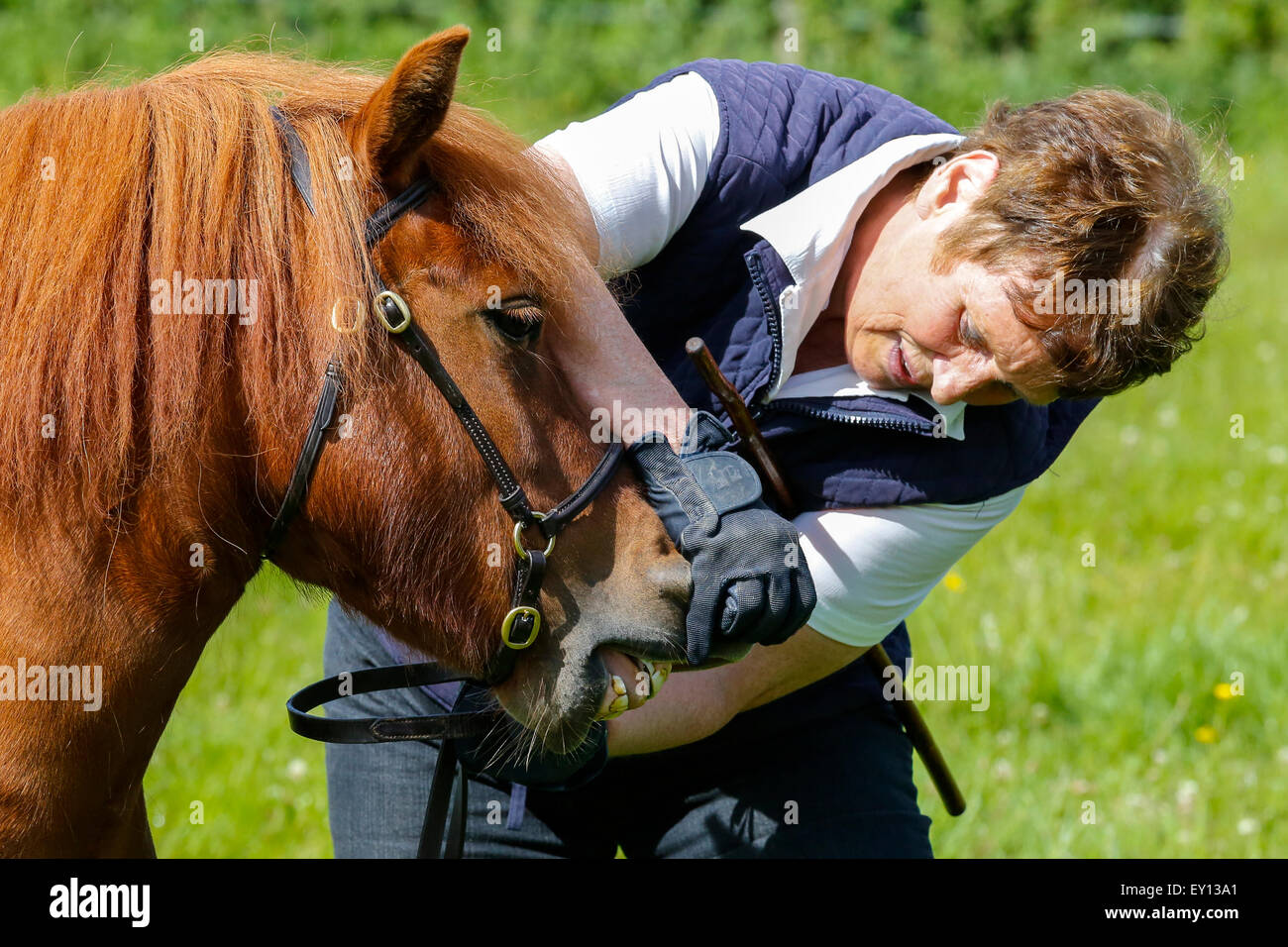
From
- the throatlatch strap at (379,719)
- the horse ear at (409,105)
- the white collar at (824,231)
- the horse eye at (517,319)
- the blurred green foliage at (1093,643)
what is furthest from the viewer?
the blurred green foliage at (1093,643)

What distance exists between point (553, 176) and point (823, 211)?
0.55m

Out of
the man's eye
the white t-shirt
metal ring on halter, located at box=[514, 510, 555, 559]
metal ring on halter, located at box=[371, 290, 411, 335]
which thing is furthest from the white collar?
metal ring on halter, located at box=[371, 290, 411, 335]

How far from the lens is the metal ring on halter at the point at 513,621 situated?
184cm

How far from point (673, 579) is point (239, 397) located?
0.68 m

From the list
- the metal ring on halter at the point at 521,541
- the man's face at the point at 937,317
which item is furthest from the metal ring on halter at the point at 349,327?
the man's face at the point at 937,317

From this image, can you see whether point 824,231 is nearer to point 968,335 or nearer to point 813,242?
point 813,242

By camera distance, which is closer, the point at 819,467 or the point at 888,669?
the point at 819,467

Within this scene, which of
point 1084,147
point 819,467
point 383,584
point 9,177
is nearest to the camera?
point 9,177

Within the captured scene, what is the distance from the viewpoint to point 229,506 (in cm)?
176

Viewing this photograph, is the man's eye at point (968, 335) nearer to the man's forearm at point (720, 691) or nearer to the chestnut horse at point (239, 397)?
the man's forearm at point (720, 691)

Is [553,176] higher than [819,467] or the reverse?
higher

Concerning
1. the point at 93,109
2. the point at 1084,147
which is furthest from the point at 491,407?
the point at 1084,147

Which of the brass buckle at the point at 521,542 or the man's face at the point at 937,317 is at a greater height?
the man's face at the point at 937,317
